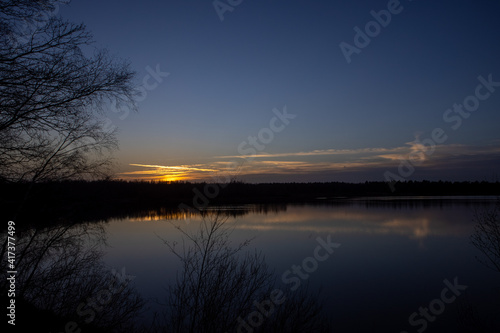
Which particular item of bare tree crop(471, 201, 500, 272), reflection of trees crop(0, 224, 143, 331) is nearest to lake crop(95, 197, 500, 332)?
bare tree crop(471, 201, 500, 272)

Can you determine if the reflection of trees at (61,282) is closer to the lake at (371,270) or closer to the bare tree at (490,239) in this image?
the lake at (371,270)

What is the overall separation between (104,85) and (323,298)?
26.1ft

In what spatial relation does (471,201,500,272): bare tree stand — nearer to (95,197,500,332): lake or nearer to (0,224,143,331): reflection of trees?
(95,197,500,332): lake

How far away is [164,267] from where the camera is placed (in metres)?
14.0

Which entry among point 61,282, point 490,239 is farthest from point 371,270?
point 61,282

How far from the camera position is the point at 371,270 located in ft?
44.1

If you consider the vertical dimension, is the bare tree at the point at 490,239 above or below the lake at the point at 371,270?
above

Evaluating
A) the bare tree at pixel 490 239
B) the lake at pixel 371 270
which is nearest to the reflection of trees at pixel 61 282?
the lake at pixel 371 270

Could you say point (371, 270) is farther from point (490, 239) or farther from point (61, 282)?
point (61, 282)

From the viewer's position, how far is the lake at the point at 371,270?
894 centimetres

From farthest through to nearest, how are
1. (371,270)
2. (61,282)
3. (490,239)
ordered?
(371,270)
(490,239)
(61,282)

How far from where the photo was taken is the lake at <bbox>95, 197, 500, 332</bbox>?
894 centimetres

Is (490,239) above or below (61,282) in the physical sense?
above

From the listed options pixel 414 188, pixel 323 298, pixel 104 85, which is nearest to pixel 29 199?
pixel 104 85
